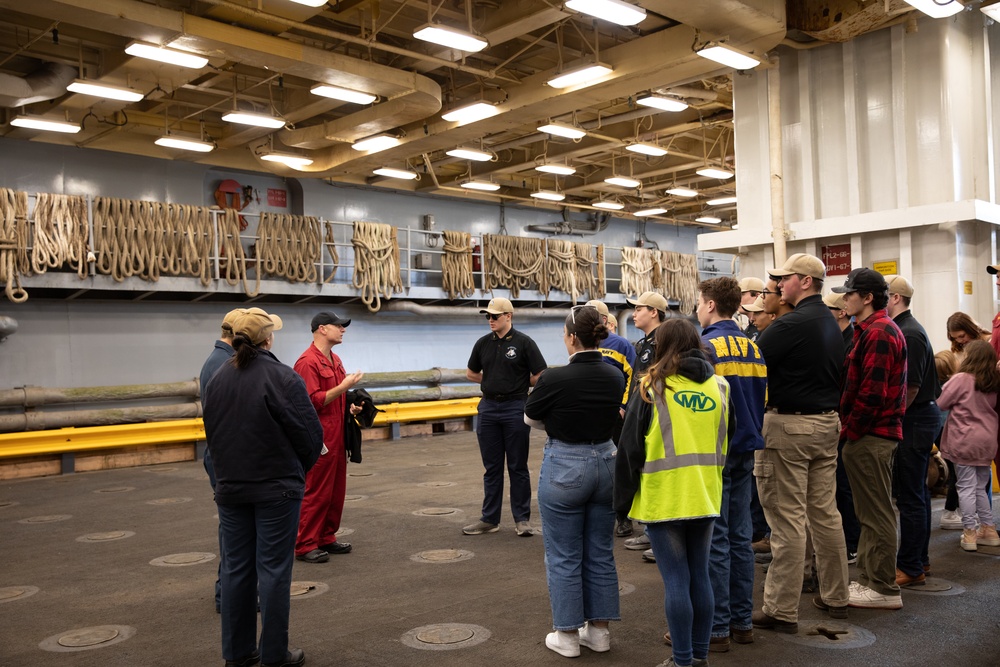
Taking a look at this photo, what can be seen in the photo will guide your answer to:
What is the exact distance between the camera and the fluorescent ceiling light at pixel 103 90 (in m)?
11.0

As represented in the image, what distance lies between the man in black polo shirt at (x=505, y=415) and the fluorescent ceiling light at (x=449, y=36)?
381 cm

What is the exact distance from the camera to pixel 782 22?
28.7 feet

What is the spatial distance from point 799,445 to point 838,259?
507 centimetres

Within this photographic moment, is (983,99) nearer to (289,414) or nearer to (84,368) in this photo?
(289,414)

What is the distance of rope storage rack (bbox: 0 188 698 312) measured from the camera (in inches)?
472

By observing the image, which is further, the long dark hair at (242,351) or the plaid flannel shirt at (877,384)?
the plaid flannel shirt at (877,384)

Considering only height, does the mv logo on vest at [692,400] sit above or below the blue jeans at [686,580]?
above

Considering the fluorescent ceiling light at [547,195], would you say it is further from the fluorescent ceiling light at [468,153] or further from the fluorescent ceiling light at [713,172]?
the fluorescent ceiling light at [468,153]

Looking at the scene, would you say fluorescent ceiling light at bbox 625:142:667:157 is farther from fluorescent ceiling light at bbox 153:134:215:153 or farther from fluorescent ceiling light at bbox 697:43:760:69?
fluorescent ceiling light at bbox 153:134:215:153

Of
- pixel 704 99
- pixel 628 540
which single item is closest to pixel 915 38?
pixel 704 99

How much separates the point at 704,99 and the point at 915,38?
502 cm

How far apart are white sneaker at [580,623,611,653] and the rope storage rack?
1056 cm

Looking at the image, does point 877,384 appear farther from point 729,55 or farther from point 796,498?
point 729,55

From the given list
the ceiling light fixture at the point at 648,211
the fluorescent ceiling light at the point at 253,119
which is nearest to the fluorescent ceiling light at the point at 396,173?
the fluorescent ceiling light at the point at 253,119
